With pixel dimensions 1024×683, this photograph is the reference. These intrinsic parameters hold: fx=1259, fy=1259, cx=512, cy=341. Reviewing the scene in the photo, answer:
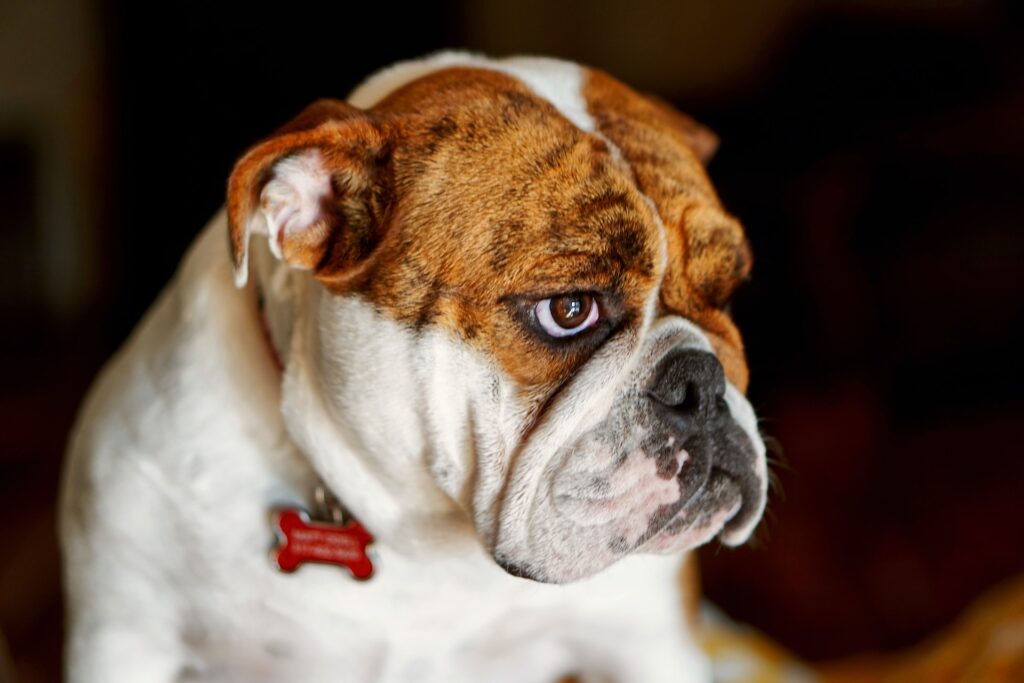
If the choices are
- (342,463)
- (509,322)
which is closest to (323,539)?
(342,463)

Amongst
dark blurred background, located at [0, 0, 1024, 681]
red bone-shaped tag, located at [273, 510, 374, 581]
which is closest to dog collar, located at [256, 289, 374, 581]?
red bone-shaped tag, located at [273, 510, 374, 581]

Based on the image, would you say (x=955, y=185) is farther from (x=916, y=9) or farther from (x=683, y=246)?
(x=683, y=246)

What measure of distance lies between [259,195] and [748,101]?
275cm

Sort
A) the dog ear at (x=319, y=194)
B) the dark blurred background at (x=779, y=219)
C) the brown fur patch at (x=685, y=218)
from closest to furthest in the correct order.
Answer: the dog ear at (x=319, y=194)
the brown fur patch at (x=685, y=218)
the dark blurred background at (x=779, y=219)

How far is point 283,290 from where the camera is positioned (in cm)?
146

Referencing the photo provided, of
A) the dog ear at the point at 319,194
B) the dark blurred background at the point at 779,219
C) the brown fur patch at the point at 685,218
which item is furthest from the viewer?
the dark blurred background at the point at 779,219

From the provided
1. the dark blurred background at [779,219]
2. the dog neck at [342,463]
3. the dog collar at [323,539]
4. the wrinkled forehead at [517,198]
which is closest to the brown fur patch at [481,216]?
the wrinkled forehead at [517,198]

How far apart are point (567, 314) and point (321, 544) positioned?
43 cm

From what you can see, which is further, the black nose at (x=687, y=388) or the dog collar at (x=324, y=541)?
the dog collar at (x=324, y=541)

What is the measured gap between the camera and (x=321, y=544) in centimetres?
149

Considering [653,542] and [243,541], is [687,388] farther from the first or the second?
[243,541]

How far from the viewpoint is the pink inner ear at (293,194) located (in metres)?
1.31

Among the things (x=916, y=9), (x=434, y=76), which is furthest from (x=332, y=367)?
(x=916, y=9)

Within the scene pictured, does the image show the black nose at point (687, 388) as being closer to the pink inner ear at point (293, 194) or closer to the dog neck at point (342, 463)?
the dog neck at point (342, 463)
